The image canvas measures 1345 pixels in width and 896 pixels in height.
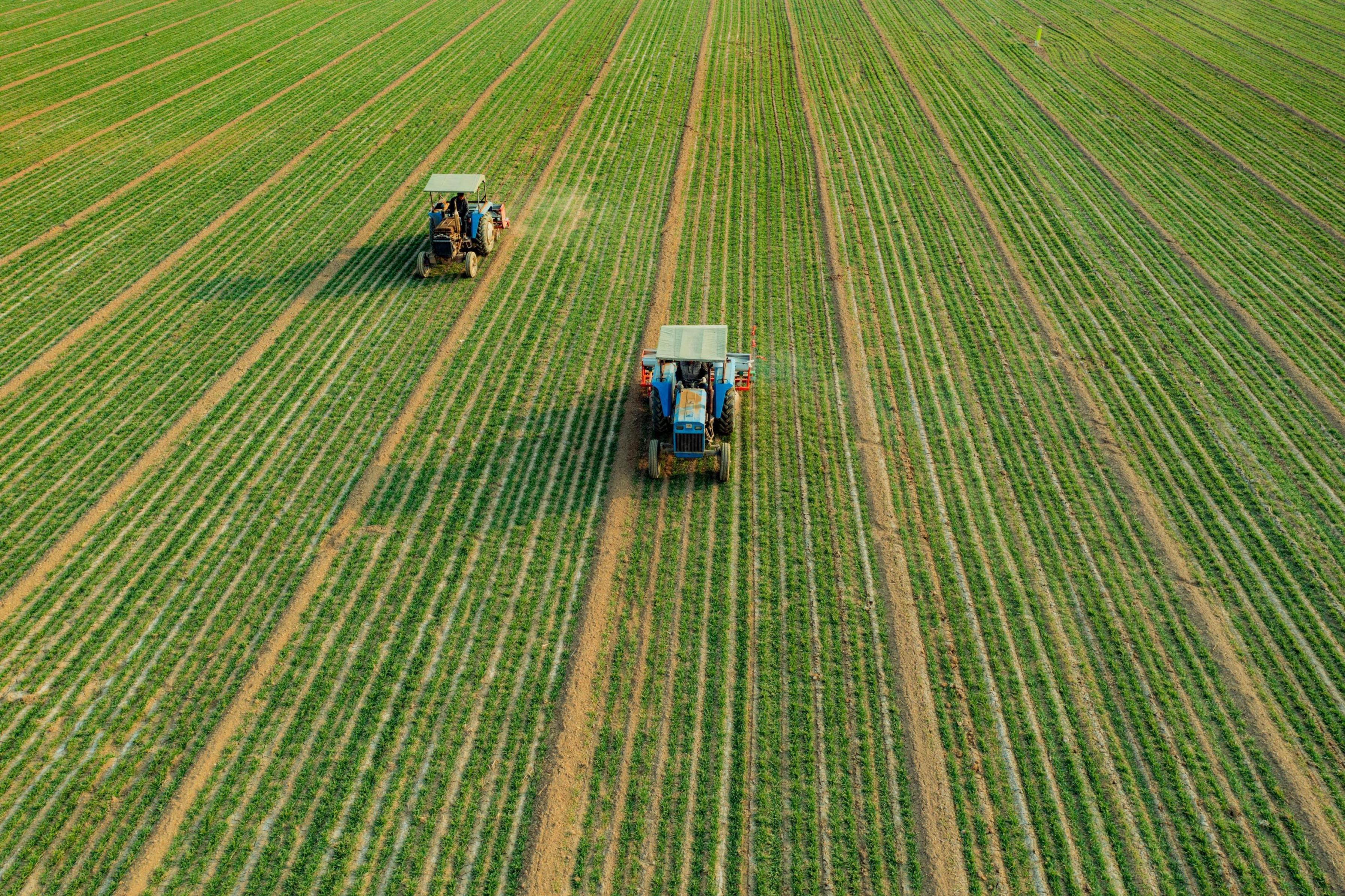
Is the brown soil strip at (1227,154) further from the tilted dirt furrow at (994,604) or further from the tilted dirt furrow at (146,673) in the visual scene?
the tilted dirt furrow at (146,673)

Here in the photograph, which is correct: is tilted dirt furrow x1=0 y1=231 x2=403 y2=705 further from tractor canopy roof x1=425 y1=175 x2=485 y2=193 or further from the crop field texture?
tractor canopy roof x1=425 y1=175 x2=485 y2=193

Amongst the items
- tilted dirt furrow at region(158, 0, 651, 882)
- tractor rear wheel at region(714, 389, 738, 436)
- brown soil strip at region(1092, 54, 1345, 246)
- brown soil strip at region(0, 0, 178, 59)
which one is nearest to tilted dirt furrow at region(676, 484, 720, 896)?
tractor rear wheel at region(714, 389, 738, 436)

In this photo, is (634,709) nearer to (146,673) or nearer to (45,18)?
(146,673)

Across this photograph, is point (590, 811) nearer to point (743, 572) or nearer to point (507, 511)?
point (743, 572)

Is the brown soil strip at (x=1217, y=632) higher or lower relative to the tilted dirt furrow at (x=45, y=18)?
lower

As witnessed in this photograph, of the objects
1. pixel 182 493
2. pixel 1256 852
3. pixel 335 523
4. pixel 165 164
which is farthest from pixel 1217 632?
pixel 165 164

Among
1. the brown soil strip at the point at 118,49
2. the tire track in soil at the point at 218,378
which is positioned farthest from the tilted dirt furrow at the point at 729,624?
the brown soil strip at the point at 118,49
